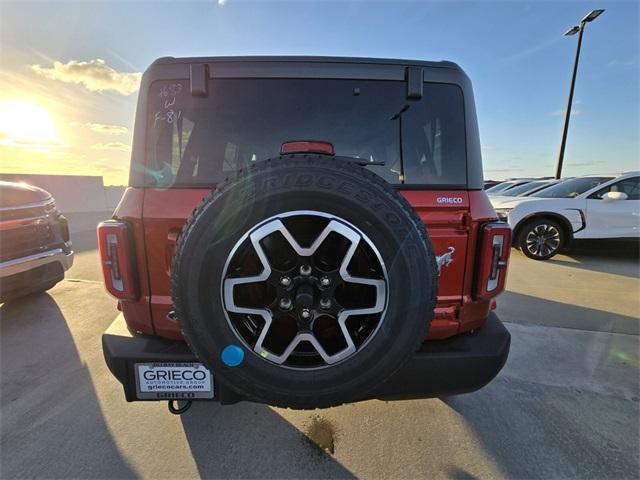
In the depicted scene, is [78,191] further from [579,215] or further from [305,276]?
[579,215]

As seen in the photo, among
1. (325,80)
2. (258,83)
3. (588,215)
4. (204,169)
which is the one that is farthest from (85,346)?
(588,215)

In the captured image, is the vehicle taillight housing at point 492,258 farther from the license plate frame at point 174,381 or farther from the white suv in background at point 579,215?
the white suv in background at point 579,215

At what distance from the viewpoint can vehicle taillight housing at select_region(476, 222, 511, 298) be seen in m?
1.61

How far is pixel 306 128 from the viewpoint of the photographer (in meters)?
1.67

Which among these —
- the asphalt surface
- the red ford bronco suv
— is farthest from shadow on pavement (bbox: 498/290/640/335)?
the red ford bronco suv

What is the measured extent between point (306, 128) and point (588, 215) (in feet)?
24.2

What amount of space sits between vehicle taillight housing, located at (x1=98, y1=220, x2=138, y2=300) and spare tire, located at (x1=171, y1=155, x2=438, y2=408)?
41 cm

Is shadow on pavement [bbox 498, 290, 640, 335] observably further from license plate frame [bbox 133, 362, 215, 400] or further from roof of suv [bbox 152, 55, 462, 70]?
license plate frame [bbox 133, 362, 215, 400]

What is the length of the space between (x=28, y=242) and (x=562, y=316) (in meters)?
6.42

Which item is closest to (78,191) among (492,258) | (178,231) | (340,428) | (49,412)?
(49,412)

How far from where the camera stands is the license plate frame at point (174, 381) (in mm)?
1530

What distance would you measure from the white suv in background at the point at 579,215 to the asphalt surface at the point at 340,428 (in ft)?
13.2

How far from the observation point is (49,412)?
2.19 metres

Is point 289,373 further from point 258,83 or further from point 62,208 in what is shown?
point 62,208
